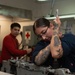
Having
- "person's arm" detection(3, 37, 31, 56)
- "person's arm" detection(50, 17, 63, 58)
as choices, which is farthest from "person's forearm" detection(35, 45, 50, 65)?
"person's arm" detection(3, 37, 31, 56)

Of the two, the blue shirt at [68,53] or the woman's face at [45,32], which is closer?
the blue shirt at [68,53]

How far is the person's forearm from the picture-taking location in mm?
1777

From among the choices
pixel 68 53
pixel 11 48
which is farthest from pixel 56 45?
pixel 11 48

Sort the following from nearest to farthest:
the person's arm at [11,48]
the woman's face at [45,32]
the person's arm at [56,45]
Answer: the person's arm at [56,45] < the woman's face at [45,32] < the person's arm at [11,48]

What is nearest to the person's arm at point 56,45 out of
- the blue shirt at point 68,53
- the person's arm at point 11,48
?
the blue shirt at point 68,53

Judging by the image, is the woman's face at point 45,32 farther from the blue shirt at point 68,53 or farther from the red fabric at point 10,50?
the red fabric at point 10,50

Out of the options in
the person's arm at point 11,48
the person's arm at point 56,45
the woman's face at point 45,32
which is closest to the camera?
the person's arm at point 56,45

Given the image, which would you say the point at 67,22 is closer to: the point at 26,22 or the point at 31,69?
the point at 26,22

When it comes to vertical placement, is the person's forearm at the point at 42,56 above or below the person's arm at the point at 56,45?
below

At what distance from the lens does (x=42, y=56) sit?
5.90ft

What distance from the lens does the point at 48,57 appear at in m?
1.88

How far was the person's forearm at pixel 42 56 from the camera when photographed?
1777 mm

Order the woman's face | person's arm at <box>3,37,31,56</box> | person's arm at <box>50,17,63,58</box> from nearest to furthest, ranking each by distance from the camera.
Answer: person's arm at <box>50,17,63,58</box>
the woman's face
person's arm at <box>3,37,31,56</box>

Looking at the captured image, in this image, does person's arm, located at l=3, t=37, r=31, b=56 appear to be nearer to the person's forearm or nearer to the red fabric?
the red fabric
